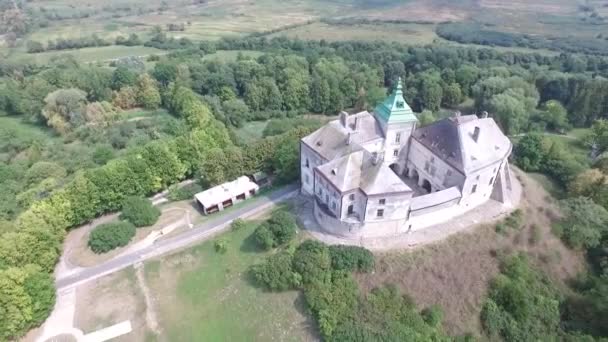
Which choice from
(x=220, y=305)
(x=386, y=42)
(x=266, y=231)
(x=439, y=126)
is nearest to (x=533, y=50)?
(x=386, y=42)

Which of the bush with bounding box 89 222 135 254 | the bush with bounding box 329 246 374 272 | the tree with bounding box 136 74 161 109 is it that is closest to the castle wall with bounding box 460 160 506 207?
the bush with bounding box 329 246 374 272

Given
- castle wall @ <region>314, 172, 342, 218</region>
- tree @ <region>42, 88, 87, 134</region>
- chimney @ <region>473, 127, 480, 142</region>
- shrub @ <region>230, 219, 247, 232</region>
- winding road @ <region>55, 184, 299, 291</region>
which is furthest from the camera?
tree @ <region>42, 88, 87, 134</region>

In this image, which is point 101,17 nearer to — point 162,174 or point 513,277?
point 162,174

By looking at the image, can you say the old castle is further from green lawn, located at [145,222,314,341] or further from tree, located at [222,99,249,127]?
tree, located at [222,99,249,127]

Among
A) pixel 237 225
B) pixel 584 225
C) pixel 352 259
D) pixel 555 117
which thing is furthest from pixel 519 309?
pixel 555 117

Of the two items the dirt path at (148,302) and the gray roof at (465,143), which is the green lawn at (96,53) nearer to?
the dirt path at (148,302)

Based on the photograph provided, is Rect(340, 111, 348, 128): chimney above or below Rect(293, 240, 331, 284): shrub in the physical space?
above

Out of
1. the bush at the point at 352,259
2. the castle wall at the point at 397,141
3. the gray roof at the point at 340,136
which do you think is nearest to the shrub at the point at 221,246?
the bush at the point at 352,259
